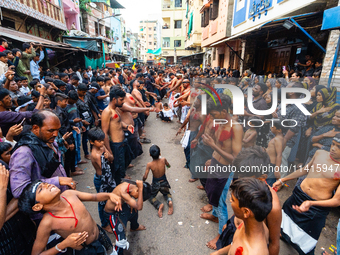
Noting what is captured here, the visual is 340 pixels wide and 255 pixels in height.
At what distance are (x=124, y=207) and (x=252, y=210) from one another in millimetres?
1727

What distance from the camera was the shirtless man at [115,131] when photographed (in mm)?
3279

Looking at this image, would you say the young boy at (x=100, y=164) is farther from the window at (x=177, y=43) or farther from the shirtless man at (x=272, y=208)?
the window at (x=177, y=43)

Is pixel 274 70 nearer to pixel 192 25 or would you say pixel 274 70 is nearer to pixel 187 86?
pixel 187 86

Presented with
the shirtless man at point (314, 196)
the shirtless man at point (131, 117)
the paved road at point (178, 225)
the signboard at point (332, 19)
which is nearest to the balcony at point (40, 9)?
the shirtless man at point (131, 117)

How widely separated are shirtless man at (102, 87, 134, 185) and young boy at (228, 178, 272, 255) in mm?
2501

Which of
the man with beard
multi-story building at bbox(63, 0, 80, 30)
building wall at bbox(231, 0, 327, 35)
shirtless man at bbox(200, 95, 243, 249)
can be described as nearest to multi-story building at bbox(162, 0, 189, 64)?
multi-story building at bbox(63, 0, 80, 30)

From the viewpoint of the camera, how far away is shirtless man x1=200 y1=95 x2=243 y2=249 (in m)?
2.51

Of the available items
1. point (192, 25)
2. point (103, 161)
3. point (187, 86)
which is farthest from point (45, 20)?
point (192, 25)

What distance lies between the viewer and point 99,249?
191cm

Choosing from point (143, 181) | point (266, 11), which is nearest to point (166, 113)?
point (143, 181)

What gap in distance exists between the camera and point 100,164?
8.76ft

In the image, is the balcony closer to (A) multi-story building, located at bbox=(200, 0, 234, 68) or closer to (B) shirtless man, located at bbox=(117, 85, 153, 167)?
(B) shirtless man, located at bbox=(117, 85, 153, 167)

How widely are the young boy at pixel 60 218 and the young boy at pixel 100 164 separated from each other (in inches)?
29.7

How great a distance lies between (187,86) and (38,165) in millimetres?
5560
